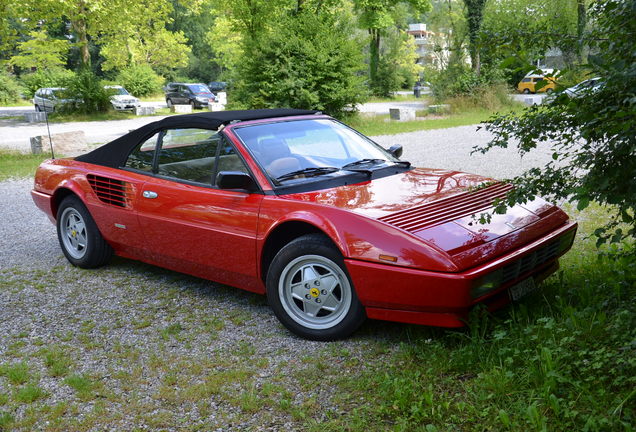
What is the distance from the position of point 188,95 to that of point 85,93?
8.77m

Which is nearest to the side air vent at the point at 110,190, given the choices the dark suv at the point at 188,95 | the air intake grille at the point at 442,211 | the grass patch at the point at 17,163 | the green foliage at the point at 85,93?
the air intake grille at the point at 442,211

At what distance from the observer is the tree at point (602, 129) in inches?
104

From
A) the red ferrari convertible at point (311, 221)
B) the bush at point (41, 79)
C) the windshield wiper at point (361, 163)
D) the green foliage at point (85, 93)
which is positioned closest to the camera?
the red ferrari convertible at point (311, 221)

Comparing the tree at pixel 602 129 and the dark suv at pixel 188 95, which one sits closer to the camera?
the tree at pixel 602 129

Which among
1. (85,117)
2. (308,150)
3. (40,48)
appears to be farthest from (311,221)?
(40,48)

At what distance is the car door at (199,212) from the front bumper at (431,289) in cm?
95

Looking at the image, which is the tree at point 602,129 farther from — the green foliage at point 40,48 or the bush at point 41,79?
the bush at point 41,79

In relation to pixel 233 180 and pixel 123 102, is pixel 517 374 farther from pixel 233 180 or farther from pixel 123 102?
pixel 123 102

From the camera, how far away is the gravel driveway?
3092mm

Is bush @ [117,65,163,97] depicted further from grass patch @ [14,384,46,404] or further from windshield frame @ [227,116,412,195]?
grass patch @ [14,384,46,404]

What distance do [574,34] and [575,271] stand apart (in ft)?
6.82

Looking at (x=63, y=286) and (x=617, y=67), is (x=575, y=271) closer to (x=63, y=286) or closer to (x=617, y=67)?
(x=617, y=67)

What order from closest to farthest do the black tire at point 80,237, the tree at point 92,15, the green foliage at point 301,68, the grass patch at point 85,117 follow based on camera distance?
the black tire at point 80,237 → the green foliage at point 301,68 → the tree at point 92,15 → the grass patch at point 85,117

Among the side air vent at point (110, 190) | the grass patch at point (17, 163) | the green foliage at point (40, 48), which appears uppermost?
the green foliage at point (40, 48)
